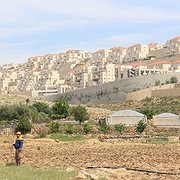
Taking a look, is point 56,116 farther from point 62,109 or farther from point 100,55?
point 100,55

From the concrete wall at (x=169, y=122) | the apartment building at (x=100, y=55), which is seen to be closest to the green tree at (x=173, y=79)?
the concrete wall at (x=169, y=122)

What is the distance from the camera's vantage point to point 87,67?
12694cm

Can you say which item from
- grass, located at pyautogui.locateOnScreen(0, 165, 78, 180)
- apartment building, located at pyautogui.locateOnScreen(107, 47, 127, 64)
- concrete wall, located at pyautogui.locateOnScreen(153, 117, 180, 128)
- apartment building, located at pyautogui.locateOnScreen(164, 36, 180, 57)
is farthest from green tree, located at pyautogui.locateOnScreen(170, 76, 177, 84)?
apartment building, located at pyautogui.locateOnScreen(107, 47, 127, 64)

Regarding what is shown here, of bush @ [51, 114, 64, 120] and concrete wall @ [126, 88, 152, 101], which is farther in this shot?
concrete wall @ [126, 88, 152, 101]

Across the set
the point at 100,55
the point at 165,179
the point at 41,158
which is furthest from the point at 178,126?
the point at 100,55

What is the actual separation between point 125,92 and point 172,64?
42.4 m

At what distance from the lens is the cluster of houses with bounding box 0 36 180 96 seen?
374 feet

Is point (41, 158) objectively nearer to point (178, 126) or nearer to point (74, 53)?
point (178, 126)

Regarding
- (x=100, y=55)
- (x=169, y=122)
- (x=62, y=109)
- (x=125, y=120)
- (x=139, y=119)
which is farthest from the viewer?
(x=100, y=55)

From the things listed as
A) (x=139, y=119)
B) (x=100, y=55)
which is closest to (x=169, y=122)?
(x=139, y=119)

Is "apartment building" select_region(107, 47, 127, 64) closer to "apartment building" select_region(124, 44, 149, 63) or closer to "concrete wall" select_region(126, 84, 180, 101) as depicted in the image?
"apartment building" select_region(124, 44, 149, 63)

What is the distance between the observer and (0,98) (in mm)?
66000

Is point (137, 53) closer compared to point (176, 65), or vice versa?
point (176, 65)

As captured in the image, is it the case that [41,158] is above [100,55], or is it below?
below
